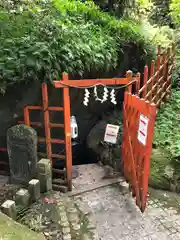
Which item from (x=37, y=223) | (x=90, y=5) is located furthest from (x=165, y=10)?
(x=37, y=223)

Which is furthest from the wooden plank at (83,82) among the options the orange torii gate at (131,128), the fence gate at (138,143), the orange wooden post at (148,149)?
the orange wooden post at (148,149)

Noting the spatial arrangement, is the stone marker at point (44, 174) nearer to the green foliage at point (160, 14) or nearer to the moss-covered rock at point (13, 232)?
the moss-covered rock at point (13, 232)

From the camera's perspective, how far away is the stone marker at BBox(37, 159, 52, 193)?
217 inches

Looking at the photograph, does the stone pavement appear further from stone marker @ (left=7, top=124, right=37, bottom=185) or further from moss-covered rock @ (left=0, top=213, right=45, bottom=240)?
moss-covered rock @ (left=0, top=213, right=45, bottom=240)

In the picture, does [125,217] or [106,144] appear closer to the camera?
[125,217]

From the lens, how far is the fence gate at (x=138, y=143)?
4.53 metres

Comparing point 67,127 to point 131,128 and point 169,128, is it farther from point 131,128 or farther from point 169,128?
point 169,128

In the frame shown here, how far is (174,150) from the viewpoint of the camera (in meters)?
6.04

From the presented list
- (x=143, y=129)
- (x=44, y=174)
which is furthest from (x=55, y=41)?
(x=44, y=174)

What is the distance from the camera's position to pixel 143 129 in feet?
15.3

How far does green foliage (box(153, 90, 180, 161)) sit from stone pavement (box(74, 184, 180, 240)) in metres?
1.34

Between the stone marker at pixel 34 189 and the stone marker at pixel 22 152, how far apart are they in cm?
44

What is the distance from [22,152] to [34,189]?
2.79 feet

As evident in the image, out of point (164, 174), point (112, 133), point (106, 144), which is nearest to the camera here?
point (164, 174)
